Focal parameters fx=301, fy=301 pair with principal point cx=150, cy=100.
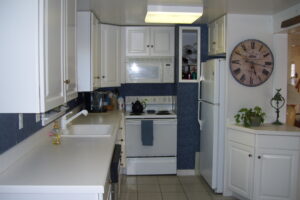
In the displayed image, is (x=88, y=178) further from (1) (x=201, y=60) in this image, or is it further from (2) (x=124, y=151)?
(1) (x=201, y=60)

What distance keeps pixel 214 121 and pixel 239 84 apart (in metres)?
0.54

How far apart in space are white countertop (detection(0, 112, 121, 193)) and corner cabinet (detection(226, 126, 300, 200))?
64.5 inches

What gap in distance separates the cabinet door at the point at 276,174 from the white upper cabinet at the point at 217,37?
4.41ft

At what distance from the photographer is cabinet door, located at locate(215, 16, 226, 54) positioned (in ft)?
12.2

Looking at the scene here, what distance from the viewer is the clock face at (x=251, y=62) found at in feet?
11.8

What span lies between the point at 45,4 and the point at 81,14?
2002mm

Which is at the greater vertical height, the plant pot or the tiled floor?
the plant pot

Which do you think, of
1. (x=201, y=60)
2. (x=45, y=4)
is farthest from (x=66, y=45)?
(x=201, y=60)

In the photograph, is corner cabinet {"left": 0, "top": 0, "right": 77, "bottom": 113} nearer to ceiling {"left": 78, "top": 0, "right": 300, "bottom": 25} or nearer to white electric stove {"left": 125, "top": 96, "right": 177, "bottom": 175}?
ceiling {"left": 78, "top": 0, "right": 300, "bottom": 25}

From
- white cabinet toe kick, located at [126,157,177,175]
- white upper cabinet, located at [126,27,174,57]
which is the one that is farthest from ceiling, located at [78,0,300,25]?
white cabinet toe kick, located at [126,157,177,175]

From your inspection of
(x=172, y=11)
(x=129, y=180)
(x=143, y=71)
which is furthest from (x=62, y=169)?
(x=143, y=71)

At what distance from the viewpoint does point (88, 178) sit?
1.63 meters

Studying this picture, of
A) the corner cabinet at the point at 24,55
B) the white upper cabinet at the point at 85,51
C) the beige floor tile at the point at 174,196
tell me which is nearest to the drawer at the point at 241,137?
the beige floor tile at the point at 174,196

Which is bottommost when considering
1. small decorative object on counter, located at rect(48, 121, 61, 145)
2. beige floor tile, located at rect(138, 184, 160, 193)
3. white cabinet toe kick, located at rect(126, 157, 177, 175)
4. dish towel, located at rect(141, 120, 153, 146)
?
beige floor tile, located at rect(138, 184, 160, 193)
